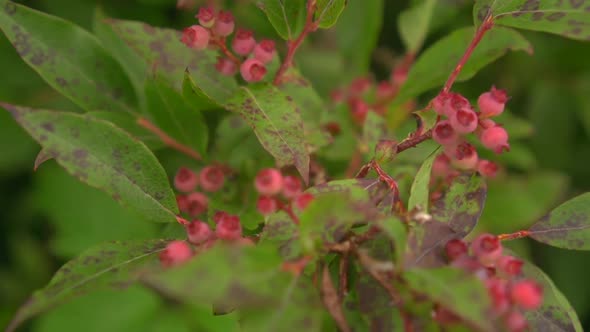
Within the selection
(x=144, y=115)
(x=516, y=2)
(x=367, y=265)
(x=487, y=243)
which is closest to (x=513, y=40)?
(x=516, y=2)

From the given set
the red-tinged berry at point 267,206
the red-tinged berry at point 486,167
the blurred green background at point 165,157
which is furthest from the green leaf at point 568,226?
the blurred green background at point 165,157

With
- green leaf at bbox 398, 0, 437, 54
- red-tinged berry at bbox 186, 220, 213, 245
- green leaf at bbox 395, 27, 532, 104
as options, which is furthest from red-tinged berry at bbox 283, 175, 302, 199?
green leaf at bbox 398, 0, 437, 54

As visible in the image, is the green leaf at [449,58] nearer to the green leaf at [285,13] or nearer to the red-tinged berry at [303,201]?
the green leaf at [285,13]

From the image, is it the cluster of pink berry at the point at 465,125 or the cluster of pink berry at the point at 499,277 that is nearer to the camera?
the cluster of pink berry at the point at 499,277

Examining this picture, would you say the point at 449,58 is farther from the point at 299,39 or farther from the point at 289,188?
the point at 289,188

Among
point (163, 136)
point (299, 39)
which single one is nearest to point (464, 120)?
point (299, 39)
